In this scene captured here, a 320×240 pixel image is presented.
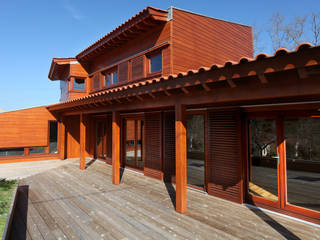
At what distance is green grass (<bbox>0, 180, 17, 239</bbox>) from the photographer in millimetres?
3531

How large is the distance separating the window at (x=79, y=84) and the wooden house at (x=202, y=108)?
6 cm

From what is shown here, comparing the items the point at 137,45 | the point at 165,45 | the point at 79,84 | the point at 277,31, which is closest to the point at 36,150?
the point at 79,84

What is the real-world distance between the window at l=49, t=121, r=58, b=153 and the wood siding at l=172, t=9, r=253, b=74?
8.71 metres

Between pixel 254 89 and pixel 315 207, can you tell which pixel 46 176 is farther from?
pixel 315 207

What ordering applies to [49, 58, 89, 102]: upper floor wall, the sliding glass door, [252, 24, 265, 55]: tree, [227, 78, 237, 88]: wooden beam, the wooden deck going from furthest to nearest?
[252, 24, 265, 55]: tree < [49, 58, 89, 102]: upper floor wall < the sliding glass door < the wooden deck < [227, 78, 237, 88]: wooden beam

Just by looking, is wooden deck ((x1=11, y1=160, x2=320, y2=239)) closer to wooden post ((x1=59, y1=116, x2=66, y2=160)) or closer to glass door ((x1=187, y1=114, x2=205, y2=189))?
wooden post ((x1=59, y1=116, x2=66, y2=160))

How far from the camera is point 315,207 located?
4539mm

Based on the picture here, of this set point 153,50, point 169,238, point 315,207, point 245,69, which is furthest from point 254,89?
point 153,50

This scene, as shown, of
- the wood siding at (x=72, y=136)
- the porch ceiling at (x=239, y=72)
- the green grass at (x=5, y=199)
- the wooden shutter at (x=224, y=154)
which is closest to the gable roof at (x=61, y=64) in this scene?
the wood siding at (x=72, y=136)

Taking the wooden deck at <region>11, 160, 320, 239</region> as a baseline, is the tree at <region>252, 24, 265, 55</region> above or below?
above

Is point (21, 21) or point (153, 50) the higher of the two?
point (21, 21)

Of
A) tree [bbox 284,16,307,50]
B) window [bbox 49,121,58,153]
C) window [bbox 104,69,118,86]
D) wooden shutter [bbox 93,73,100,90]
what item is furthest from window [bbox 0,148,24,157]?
tree [bbox 284,16,307,50]

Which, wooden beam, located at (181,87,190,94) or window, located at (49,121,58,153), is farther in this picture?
window, located at (49,121,58,153)

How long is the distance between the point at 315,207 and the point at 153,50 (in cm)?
680
